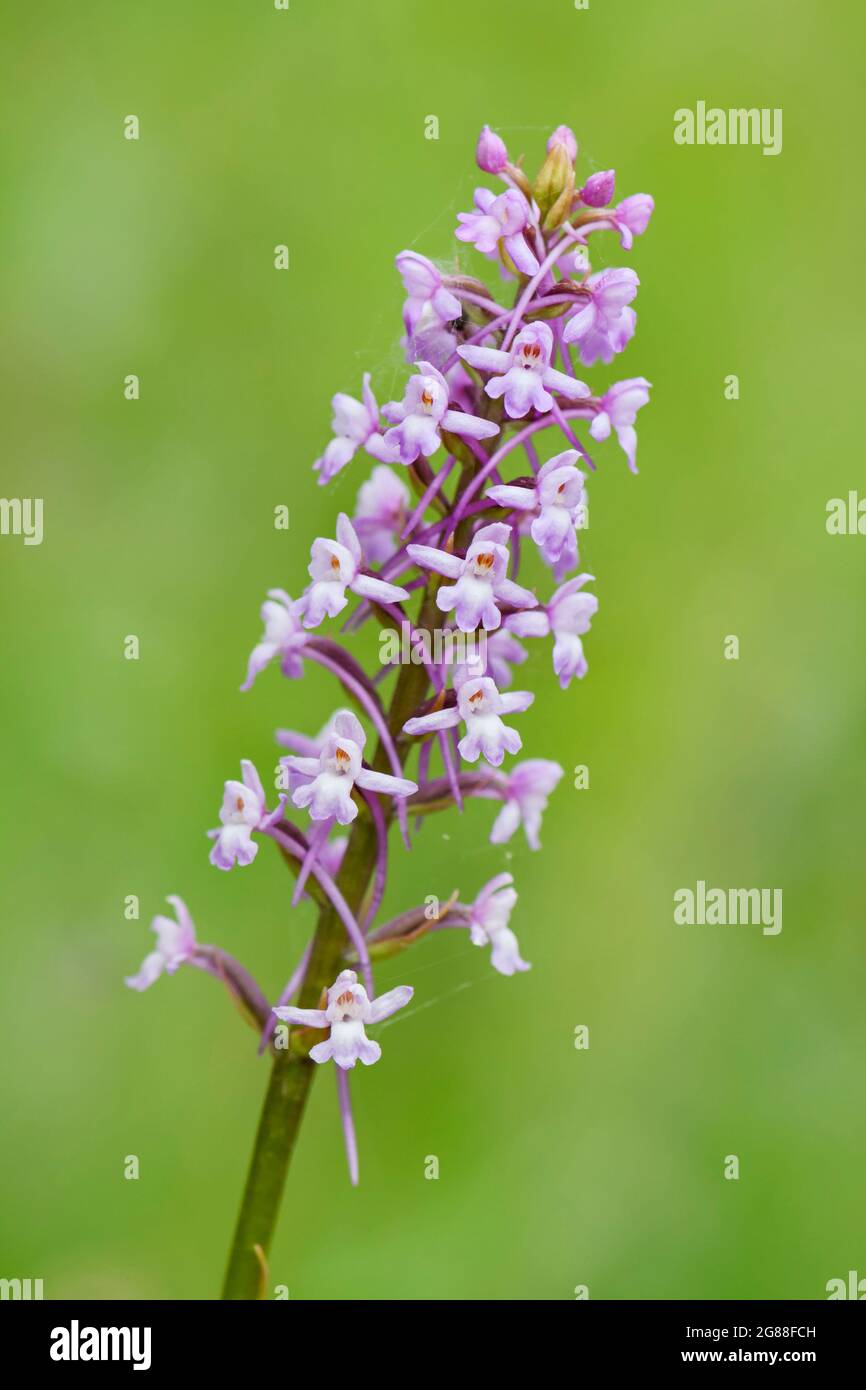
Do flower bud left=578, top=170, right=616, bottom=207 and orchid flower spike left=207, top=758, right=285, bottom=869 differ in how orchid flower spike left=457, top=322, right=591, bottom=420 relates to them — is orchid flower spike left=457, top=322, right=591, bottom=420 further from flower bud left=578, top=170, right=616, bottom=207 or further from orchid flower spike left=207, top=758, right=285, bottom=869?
orchid flower spike left=207, top=758, right=285, bottom=869

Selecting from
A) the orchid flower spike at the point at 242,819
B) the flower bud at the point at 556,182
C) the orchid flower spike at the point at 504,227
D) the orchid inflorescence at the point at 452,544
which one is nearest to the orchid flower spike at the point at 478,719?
the orchid inflorescence at the point at 452,544

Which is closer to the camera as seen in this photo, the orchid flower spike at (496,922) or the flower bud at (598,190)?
the flower bud at (598,190)

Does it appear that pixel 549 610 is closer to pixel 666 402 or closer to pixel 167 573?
pixel 167 573

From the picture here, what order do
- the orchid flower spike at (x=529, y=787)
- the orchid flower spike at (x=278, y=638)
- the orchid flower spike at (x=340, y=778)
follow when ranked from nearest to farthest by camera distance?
1. the orchid flower spike at (x=340, y=778)
2. the orchid flower spike at (x=278, y=638)
3. the orchid flower spike at (x=529, y=787)

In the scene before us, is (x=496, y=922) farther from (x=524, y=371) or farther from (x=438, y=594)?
(x=524, y=371)

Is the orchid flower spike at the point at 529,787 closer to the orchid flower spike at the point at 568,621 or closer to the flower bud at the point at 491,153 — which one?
the orchid flower spike at the point at 568,621

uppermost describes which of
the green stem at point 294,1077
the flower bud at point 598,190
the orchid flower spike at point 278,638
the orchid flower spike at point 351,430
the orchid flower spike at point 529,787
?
the flower bud at point 598,190

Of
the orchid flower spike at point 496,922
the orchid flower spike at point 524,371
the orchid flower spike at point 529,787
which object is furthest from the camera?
the orchid flower spike at point 529,787

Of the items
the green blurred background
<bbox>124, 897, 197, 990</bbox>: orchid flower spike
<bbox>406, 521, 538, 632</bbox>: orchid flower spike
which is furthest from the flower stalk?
the green blurred background
